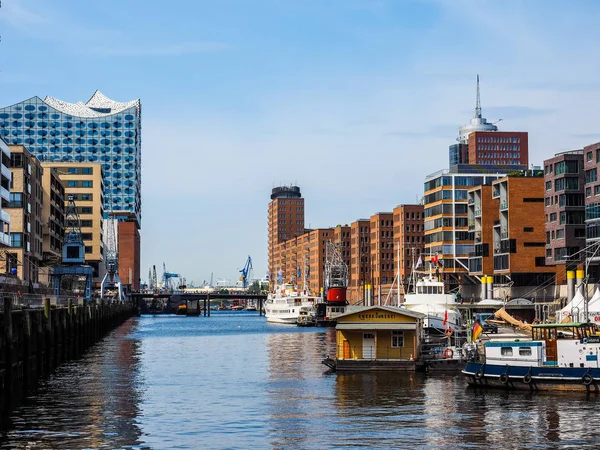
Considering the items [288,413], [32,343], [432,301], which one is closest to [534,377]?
[288,413]

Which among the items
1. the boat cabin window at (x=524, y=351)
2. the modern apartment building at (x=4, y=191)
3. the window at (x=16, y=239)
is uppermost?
the modern apartment building at (x=4, y=191)

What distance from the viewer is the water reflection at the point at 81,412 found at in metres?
49.6

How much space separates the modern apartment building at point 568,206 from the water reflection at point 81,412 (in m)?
90.0

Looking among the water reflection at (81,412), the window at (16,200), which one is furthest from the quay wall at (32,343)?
the window at (16,200)

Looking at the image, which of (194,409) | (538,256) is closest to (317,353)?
(194,409)

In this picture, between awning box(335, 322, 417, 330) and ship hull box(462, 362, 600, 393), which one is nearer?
ship hull box(462, 362, 600, 393)

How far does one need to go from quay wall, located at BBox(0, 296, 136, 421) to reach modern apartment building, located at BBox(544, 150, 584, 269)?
250 ft

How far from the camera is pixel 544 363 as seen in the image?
68438 millimetres

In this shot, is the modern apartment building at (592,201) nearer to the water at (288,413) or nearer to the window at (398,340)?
the water at (288,413)

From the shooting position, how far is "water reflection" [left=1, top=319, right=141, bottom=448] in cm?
4959

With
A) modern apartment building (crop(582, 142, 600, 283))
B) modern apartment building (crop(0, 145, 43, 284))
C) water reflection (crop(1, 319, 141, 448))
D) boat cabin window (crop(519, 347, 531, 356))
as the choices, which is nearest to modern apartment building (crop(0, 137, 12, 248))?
modern apartment building (crop(0, 145, 43, 284))

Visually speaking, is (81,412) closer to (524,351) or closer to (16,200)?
(524,351)

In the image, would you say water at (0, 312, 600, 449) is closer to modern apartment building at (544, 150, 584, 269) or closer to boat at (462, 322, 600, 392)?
boat at (462, 322, 600, 392)

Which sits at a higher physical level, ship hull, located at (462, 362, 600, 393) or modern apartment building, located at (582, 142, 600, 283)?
modern apartment building, located at (582, 142, 600, 283)
